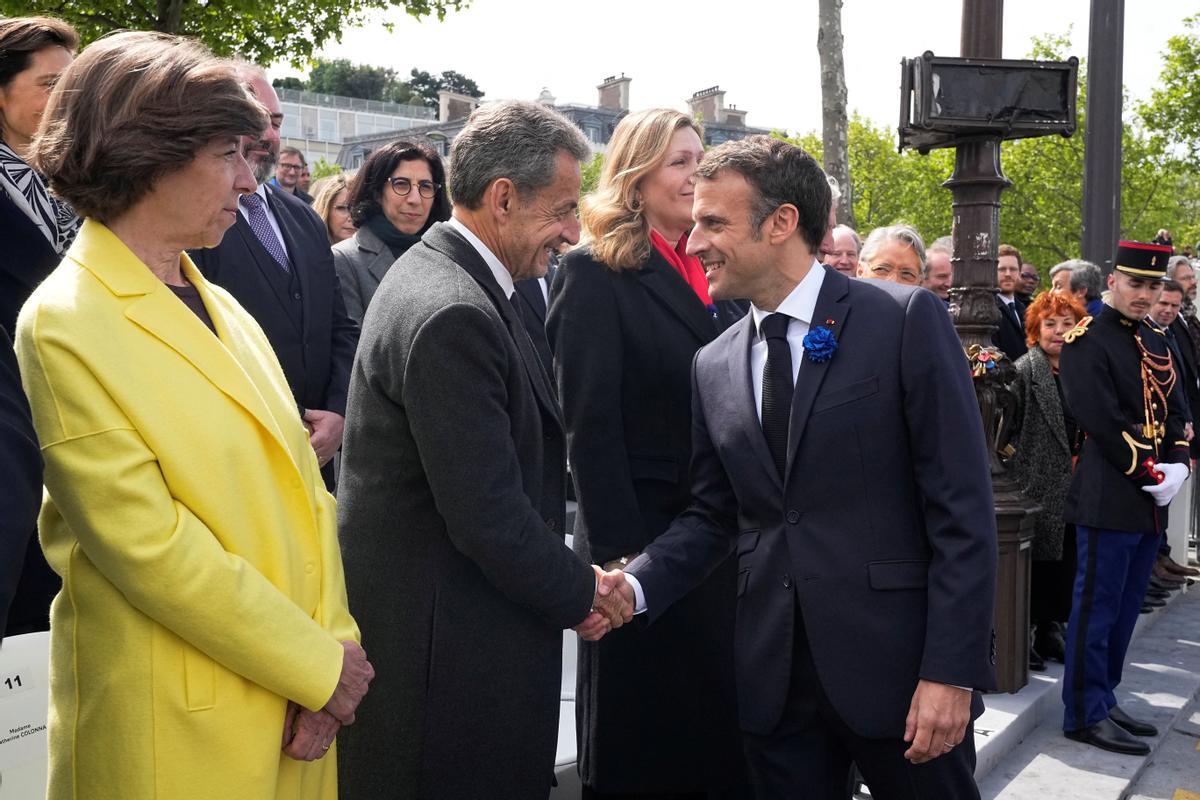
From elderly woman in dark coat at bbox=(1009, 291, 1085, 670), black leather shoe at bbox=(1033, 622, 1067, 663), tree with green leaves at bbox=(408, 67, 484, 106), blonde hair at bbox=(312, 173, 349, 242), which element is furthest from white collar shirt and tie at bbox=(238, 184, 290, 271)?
tree with green leaves at bbox=(408, 67, 484, 106)

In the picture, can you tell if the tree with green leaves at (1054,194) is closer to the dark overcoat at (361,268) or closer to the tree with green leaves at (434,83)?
the dark overcoat at (361,268)

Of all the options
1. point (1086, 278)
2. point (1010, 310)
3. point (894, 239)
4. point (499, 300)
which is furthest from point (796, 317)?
point (1010, 310)

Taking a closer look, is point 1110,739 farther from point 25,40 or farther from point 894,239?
point 25,40

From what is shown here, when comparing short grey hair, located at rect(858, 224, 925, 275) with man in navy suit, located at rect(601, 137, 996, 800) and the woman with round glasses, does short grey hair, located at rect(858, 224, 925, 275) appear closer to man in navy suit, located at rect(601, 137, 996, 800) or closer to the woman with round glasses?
the woman with round glasses

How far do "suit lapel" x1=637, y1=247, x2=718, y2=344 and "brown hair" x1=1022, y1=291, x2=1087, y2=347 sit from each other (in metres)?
3.97

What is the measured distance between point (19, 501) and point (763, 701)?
66.1 inches

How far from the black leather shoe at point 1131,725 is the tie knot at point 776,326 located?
3.88 m

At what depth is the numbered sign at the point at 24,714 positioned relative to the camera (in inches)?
86.9

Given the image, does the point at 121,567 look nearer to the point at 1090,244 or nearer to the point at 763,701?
the point at 763,701

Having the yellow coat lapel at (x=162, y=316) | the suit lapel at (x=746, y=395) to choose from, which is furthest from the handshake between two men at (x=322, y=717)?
the suit lapel at (x=746, y=395)

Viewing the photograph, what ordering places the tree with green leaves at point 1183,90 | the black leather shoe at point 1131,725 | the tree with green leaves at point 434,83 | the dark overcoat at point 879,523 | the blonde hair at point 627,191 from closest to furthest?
the dark overcoat at point 879,523 < the blonde hair at point 627,191 < the black leather shoe at point 1131,725 < the tree with green leaves at point 1183,90 < the tree with green leaves at point 434,83

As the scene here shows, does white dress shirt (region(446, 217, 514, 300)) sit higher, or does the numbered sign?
white dress shirt (region(446, 217, 514, 300))

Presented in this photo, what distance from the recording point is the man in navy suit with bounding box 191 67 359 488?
3.82 metres

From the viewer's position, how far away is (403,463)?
2.51 metres
